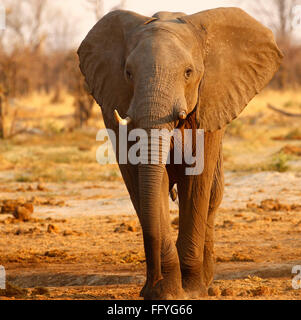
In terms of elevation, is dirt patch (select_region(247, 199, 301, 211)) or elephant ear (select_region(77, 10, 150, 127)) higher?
elephant ear (select_region(77, 10, 150, 127))

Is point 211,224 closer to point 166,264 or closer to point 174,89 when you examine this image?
point 166,264

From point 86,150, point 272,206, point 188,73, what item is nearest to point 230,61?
point 188,73

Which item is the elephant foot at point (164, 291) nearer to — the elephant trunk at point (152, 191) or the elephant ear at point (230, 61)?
the elephant trunk at point (152, 191)

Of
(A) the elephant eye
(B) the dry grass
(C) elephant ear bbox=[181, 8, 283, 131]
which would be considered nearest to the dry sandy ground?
(B) the dry grass

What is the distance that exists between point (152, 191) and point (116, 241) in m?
3.12

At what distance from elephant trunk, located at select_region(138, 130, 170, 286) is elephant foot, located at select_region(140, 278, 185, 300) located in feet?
1.08

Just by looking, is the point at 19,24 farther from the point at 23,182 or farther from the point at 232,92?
the point at 232,92

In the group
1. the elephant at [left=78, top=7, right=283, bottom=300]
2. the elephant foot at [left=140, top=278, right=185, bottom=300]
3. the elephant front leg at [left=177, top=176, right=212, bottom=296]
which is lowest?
the elephant foot at [left=140, top=278, right=185, bottom=300]

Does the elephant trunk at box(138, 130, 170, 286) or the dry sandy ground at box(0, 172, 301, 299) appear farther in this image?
the dry sandy ground at box(0, 172, 301, 299)

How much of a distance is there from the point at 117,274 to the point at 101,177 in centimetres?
528

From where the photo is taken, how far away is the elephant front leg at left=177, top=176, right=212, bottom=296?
15.5ft

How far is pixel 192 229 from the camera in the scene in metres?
4.77

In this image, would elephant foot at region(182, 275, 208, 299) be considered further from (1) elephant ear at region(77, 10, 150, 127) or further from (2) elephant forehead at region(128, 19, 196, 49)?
(2) elephant forehead at region(128, 19, 196, 49)
